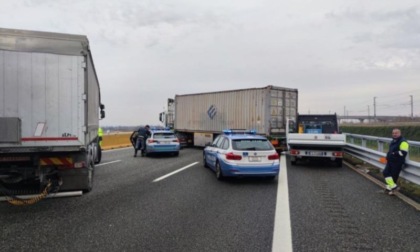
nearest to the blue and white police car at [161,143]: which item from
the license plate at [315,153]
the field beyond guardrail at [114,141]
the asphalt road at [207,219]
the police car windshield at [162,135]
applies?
the police car windshield at [162,135]

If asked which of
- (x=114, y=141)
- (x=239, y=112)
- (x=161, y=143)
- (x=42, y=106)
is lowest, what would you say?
(x=114, y=141)

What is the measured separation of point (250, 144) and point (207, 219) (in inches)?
177

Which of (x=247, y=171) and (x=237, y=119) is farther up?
(x=237, y=119)

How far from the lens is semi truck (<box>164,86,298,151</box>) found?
19047 millimetres

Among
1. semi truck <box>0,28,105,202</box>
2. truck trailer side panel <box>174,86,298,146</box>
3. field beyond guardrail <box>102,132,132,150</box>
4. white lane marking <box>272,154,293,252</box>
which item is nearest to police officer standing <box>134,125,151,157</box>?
truck trailer side panel <box>174,86,298,146</box>

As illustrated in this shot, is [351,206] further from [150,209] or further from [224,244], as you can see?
[150,209]

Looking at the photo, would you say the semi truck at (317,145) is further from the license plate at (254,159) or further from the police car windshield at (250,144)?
the license plate at (254,159)

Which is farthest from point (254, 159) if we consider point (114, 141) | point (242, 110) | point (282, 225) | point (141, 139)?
point (114, 141)

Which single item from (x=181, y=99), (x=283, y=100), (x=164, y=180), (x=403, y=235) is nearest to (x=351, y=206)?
(x=403, y=235)

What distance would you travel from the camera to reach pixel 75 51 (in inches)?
270

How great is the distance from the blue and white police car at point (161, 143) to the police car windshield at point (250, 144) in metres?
7.82

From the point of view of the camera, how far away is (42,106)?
21.7ft

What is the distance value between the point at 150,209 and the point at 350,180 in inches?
245

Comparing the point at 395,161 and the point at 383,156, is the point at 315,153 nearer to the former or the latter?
the point at 383,156
